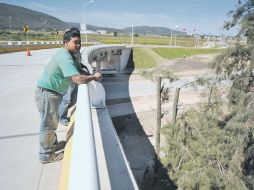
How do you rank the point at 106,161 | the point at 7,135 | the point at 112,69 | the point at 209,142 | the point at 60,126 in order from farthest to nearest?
the point at 112,69, the point at 209,142, the point at 60,126, the point at 7,135, the point at 106,161

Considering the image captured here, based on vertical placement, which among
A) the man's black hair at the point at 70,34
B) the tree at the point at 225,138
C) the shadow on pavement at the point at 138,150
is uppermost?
the man's black hair at the point at 70,34

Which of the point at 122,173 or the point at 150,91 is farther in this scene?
the point at 150,91

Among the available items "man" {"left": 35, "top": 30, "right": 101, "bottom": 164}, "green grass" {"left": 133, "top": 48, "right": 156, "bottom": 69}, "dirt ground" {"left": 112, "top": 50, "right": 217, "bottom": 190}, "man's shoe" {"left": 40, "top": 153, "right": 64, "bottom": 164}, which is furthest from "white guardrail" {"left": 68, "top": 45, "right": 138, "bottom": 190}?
"green grass" {"left": 133, "top": 48, "right": 156, "bottom": 69}

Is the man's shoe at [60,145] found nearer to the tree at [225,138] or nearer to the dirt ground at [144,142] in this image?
the tree at [225,138]

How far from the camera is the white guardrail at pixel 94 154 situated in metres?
1.71

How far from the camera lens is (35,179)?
3.54 metres

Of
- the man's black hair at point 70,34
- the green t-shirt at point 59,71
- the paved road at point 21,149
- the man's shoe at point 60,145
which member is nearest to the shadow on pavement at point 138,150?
the paved road at point 21,149

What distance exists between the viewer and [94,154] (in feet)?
6.61

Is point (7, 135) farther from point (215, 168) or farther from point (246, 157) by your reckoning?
point (246, 157)

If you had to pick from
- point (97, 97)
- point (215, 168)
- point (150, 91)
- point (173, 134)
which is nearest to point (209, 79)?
point (150, 91)

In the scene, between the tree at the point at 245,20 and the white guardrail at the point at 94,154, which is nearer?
the white guardrail at the point at 94,154

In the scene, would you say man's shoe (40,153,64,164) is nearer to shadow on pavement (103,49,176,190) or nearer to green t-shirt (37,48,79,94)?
green t-shirt (37,48,79,94)

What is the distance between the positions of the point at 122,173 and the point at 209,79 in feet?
72.7

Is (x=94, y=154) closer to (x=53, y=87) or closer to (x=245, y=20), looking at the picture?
(x=53, y=87)
